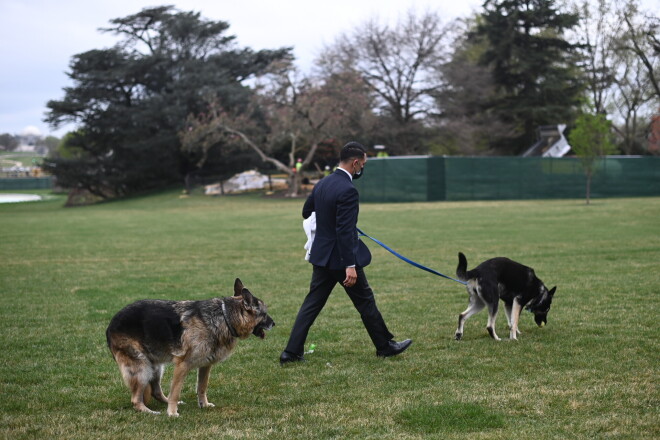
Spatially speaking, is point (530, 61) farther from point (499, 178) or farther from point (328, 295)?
point (328, 295)

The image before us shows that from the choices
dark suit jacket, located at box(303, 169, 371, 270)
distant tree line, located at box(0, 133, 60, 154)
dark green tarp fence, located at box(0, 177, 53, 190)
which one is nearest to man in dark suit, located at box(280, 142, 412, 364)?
dark suit jacket, located at box(303, 169, 371, 270)

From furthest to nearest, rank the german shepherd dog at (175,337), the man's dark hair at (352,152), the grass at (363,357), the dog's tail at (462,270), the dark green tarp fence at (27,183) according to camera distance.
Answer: the dark green tarp fence at (27,183) → the dog's tail at (462,270) → the man's dark hair at (352,152) → the german shepherd dog at (175,337) → the grass at (363,357)

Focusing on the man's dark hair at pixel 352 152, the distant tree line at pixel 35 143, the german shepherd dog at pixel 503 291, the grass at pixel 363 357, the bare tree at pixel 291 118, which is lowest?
the grass at pixel 363 357

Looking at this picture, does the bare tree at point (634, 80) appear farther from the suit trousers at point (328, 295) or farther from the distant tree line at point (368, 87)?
the suit trousers at point (328, 295)

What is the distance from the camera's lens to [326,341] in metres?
7.86

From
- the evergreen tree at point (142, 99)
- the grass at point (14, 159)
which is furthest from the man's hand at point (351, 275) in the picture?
the grass at point (14, 159)

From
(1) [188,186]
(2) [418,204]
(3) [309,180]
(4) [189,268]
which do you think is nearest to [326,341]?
(4) [189,268]

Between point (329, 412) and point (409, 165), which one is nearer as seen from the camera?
point (329, 412)

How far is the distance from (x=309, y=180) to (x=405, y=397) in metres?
42.6

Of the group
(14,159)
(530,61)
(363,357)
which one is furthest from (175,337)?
(14,159)

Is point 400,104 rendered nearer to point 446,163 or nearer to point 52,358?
point 446,163

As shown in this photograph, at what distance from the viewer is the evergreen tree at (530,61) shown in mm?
52375

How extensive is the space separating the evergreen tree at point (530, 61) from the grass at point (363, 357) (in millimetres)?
37899

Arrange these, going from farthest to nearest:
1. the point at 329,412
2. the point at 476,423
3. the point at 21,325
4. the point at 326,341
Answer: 1. the point at 21,325
2. the point at 326,341
3. the point at 329,412
4. the point at 476,423
